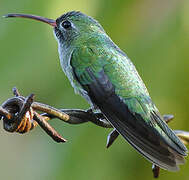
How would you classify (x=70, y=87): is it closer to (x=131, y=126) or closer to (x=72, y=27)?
(x=72, y=27)

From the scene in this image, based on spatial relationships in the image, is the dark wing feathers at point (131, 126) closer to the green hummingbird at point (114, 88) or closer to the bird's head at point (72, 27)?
the green hummingbird at point (114, 88)

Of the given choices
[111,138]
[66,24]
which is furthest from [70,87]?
[111,138]

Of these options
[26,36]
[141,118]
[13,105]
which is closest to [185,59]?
[26,36]

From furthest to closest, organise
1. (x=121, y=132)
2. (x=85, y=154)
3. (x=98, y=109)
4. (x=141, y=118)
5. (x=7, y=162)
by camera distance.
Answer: (x=7, y=162)
(x=85, y=154)
(x=98, y=109)
(x=141, y=118)
(x=121, y=132)

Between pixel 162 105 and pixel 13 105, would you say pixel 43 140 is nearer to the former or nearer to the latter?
pixel 162 105

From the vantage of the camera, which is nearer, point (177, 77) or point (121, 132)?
point (121, 132)

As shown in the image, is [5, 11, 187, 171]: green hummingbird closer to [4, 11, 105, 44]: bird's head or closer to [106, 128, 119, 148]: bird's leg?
[4, 11, 105, 44]: bird's head

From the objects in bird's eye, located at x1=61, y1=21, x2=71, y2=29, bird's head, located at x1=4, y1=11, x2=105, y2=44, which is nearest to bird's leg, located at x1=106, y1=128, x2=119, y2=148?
bird's head, located at x1=4, y1=11, x2=105, y2=44
